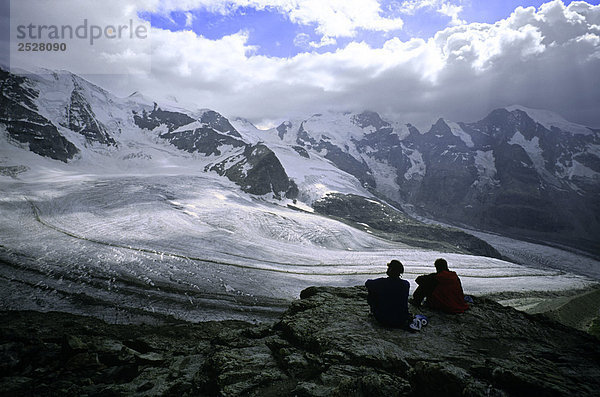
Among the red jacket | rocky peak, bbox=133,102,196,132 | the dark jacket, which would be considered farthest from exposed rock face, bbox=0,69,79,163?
the red jacket

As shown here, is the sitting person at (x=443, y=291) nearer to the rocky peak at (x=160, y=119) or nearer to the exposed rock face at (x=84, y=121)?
the exposed rock face at (x=84, y=121)

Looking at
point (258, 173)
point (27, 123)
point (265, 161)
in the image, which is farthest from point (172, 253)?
point (27, 123)

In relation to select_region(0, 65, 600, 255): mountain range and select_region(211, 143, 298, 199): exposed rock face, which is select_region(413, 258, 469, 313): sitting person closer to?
select_region(0, 65, 600, 255): mountain range

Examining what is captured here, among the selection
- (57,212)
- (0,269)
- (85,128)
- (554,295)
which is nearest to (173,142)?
(85,128)

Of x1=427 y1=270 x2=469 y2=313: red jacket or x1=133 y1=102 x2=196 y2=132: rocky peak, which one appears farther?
x1=133 y1=102 x2=196 y2=132: rocky peak

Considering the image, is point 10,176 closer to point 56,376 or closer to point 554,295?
point 56,376

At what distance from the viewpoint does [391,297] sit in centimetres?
634

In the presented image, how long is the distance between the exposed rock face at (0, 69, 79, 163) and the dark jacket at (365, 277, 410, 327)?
89942 millimetres

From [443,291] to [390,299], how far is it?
5.93ft

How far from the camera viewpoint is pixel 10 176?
48.3 metres

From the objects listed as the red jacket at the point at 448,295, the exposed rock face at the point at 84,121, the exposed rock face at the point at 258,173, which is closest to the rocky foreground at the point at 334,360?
the red jacket at the point at 448,295

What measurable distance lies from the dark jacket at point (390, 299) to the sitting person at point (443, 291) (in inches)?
34.4

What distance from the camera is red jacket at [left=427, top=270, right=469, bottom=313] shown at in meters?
7.09

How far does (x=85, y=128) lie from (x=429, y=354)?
369 ft
